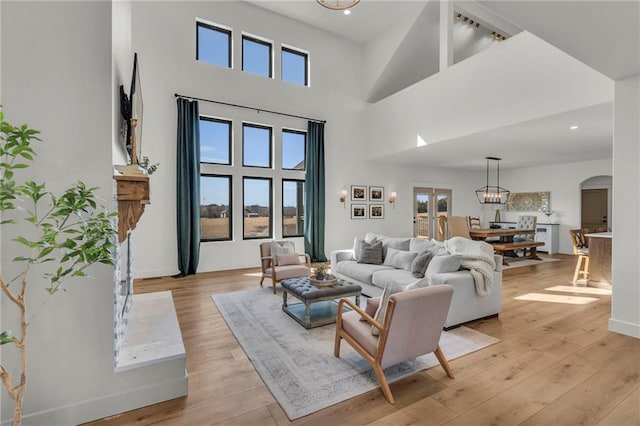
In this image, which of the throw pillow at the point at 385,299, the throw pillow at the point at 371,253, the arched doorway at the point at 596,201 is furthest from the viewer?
the arched doorway at the point at 596,201

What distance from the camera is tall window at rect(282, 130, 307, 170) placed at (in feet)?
24.3

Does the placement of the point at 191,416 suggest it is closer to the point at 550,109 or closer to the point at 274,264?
the point at 274,264

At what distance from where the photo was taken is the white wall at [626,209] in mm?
3115

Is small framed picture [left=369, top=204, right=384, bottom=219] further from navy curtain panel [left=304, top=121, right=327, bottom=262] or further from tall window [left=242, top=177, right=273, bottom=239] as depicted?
tall window [left=242, top=177, right=273, bottom=239]

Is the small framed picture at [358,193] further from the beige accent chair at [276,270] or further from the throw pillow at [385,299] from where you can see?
the throw pillow at [385,299]

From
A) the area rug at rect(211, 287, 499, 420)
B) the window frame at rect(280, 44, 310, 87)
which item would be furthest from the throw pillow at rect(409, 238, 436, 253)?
the window frame at rect(280, 44, 310, 87)

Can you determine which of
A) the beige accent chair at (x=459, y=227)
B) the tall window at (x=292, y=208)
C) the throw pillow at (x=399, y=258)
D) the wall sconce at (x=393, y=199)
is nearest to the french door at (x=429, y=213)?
the wall sconce at (x=393, y=199)

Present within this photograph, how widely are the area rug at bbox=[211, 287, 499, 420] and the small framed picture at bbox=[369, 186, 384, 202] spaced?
213 inches

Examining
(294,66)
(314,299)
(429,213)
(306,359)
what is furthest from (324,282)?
(429,213)

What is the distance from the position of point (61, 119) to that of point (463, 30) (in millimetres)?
8976

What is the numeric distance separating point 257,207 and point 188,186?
1.64 meters

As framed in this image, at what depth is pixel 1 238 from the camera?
1690mm

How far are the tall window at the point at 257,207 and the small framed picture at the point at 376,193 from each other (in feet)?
9.97

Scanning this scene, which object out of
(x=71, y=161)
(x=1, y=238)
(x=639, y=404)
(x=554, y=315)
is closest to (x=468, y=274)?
(x=554, y=315)
